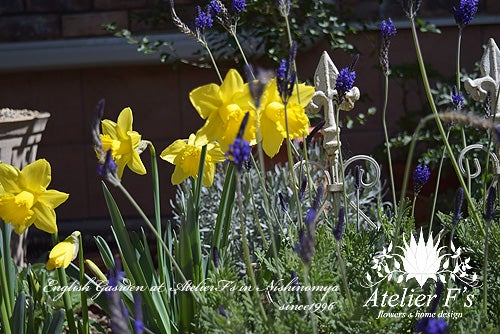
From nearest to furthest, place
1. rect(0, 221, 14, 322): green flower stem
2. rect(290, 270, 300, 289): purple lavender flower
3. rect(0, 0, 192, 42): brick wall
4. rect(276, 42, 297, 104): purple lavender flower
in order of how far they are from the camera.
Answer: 1. rect(276, 42, 297, 104): purple lavender flower
2. rect(290, 270, 300, 289): purple lavender flower
3. rect(0, 221, 14, 322): green flower stem
4. rect(0, 0, 192, 42): brick wall

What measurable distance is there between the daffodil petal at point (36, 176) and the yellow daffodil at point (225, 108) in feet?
1.23

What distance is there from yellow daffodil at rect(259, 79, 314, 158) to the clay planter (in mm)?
1812

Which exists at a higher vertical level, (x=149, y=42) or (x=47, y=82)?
(x=149, y=42)

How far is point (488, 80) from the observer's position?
78.8 inches

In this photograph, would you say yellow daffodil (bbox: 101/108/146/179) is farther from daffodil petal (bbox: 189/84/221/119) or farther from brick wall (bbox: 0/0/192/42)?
brick wall (bbox: 0/0/192/42)

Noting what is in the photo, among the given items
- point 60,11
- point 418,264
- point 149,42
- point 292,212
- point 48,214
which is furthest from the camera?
point 60,11

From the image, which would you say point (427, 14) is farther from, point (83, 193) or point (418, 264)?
point (418, 264)

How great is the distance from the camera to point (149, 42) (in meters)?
4.07

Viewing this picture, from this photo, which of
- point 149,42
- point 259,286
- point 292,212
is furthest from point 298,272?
point 149,42

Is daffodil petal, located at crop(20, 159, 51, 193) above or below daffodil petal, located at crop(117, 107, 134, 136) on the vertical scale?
below

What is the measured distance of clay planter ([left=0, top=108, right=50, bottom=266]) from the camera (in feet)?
9.80

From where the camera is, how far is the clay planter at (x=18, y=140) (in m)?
2.99

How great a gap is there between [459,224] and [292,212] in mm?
1176

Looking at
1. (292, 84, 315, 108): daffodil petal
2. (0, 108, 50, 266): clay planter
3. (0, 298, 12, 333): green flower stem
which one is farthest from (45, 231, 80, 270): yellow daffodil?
(0, 108, 50, 266): clay planter
